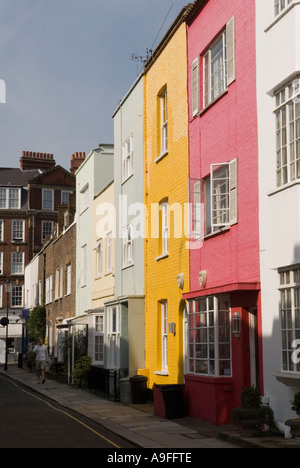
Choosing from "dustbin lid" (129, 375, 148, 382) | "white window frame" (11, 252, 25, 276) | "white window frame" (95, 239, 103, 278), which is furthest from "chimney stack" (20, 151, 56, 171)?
"dustbin lid" (129, 375, 148, 382)

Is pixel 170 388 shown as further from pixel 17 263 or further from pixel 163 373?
pixel 17 263

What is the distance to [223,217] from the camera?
15.9m

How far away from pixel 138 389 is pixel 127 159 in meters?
8.55

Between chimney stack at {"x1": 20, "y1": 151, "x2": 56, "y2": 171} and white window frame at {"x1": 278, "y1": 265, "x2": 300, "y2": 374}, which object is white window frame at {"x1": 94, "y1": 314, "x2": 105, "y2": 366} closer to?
white window frame at {"x1": 278, "y1": 265, "x2": 300, "y2": 374}

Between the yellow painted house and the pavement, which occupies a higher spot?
the yellow painted house

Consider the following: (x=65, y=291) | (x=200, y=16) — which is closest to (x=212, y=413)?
(x=200, y=16)

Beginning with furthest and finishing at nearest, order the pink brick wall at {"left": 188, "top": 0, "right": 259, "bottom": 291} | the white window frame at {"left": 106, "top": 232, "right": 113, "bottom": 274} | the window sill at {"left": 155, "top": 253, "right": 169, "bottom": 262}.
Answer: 1. the white window frame at {"left": 106, "top": 232, "right": 113, "bottom": 274}
2. the window sill at {"left": 155, "top": 253, "right": 169, "bottom": 262}
3. the pink brick wall at {"left": 188, "top": 0, "right": 259, "bottom": 291}

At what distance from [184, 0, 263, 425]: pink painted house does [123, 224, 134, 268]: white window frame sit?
592cm

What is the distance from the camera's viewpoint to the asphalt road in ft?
40.0

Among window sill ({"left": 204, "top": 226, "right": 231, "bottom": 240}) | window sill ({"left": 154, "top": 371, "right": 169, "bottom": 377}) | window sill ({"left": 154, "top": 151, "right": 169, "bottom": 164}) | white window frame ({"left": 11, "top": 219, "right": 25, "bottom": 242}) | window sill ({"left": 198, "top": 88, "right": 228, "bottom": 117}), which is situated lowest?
window sill ({"left": 154, "top": 371, "right": 169, "bottom": 377})

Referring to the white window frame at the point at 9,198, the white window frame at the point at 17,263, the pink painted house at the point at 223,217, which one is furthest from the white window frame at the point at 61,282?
the white window frame at the point at 9,198

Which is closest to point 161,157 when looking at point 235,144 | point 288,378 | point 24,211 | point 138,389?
point 235,144

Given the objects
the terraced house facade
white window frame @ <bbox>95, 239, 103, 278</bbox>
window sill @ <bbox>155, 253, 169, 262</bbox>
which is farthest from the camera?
white window frame @ <bbox>95, 239, 103, 278</bbox>
